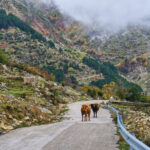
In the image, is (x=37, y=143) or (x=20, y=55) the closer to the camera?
(x=37, y=143)

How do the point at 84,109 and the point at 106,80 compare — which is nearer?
the point at 84,109

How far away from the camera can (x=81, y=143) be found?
34.8 feet

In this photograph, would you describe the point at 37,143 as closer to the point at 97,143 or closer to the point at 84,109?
the point at 97,143

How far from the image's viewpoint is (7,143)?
11055mm

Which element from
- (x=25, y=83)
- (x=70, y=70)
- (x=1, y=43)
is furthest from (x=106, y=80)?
(x=25, y=83)

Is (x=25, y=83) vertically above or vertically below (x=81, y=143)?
above

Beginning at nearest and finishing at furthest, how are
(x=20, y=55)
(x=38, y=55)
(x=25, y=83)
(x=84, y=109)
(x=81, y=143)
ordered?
(x=81, y=143) → (x=84, y=109) → (x=25, y=83) → (x=20, y=55) → (x=38, y=55)

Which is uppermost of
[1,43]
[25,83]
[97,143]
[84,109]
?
[1,43]

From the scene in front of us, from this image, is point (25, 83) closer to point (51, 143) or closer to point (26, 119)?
point (26, 119)

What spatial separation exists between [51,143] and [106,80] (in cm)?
18725

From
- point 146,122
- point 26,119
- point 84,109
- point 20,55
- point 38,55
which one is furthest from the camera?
point 38,55

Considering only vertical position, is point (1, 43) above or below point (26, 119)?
above

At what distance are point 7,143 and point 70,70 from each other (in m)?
186

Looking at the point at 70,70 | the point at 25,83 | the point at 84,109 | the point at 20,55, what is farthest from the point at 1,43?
the point at 84,109
